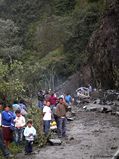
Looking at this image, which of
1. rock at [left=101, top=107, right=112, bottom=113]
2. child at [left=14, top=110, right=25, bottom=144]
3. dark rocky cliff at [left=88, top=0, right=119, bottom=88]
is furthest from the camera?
dark rocky cliff at [left=88, top=0, right=119, bottom=88]

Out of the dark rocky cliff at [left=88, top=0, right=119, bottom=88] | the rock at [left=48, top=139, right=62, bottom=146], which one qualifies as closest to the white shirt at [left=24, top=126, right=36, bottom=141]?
the rock at [left=48, top=139, right=62, bottom=146]

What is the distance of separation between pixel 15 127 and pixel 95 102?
20.6m

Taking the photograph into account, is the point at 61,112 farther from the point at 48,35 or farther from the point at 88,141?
the point at 48,35

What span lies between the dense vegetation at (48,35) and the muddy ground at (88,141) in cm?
1662

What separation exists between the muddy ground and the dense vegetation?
54.5ft

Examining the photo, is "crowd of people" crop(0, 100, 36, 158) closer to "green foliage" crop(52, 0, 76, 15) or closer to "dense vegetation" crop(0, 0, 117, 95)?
"dense vegetation" crop(0, 0, 117, 95)

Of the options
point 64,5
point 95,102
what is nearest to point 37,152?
point 95,102

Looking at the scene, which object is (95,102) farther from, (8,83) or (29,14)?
(29,14)

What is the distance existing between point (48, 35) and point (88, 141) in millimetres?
43923

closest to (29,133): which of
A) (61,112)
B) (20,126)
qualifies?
(20,126)

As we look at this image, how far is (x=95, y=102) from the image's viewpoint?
128 feet

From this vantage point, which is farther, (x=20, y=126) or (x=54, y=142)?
(x=54, y=142)

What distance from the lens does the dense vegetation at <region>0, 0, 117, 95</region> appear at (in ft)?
162

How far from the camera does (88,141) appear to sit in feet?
68.4
